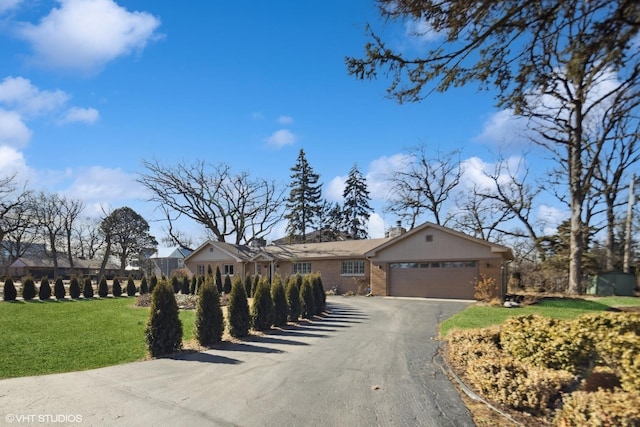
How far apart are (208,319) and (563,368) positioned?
7583 millimetres

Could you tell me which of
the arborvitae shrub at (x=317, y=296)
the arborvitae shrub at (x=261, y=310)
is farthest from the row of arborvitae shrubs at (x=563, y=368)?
the arborvitae shrub at (x=317, y=296)

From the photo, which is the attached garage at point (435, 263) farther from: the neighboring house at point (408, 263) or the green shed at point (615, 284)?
the green shed at point (615, 284)

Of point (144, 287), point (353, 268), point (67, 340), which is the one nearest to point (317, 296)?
point (67, 340)

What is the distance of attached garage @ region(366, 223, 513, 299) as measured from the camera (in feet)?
69.1

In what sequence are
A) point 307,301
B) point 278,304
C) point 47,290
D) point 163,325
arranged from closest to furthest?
point 163,325
point 278,304
point 307,301
point 47,290

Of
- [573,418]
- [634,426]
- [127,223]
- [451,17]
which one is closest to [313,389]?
[573,418]

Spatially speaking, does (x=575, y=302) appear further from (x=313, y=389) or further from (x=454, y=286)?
(x=313, y=389)

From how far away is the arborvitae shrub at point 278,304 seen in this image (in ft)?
40.2

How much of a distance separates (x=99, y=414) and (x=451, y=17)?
7216mm

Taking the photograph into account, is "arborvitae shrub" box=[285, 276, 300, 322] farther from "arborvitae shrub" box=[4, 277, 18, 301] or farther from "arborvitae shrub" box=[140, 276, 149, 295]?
"arborvitae shrub" box=[4, 277, 18, 301]

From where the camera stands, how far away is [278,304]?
40.9 feet

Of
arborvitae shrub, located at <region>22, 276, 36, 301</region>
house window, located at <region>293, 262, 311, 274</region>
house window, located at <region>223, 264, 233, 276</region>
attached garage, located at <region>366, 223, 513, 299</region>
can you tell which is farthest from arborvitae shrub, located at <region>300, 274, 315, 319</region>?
arborvitae shrub, located at <region>22, 276, 36, 301</region>

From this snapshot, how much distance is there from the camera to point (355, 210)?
52.6 meters

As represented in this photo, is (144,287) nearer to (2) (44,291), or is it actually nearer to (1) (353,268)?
(2) (44,291)
